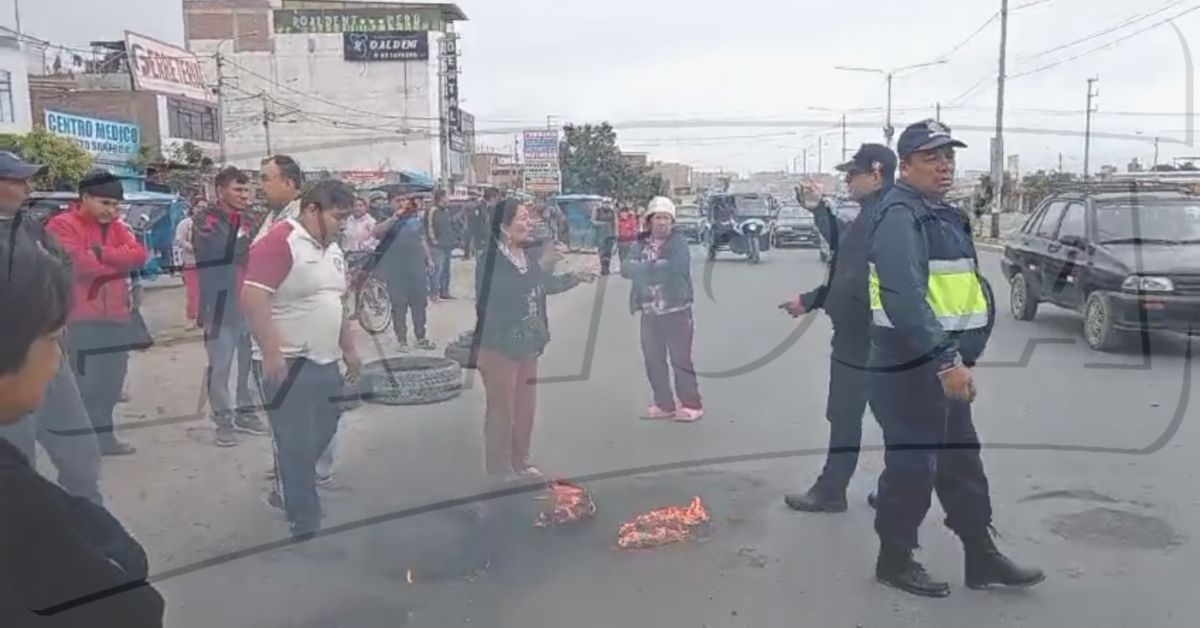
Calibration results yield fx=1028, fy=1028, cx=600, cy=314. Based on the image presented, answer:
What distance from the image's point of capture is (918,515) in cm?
415

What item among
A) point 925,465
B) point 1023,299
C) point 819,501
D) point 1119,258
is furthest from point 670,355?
point 1023,299

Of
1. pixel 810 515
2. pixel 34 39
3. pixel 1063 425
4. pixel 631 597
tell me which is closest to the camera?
pixel 631 597

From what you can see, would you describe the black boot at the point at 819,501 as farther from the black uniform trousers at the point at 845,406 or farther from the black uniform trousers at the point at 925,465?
the black uniform trousers at the point at 925,465

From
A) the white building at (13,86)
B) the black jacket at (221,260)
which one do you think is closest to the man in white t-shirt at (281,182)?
the black jacket at (221,260)

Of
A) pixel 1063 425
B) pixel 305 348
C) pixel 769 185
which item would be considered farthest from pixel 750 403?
pixel 769 185

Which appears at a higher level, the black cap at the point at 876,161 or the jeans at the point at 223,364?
the black cap at the point at 876,161

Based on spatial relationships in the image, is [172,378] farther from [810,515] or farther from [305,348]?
[810,515]

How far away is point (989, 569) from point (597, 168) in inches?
1620

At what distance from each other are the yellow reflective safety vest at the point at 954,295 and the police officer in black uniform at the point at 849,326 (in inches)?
34.0

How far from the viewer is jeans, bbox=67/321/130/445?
5828 mm

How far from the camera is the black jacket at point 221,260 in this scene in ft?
22.9

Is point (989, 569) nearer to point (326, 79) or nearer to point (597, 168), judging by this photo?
point (597, 168)

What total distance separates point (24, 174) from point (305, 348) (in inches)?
57.4

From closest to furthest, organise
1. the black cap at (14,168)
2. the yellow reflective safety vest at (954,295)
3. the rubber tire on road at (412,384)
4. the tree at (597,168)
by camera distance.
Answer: the yellow reflective safety vest at (954,295) < the black cap at (14,168) < the rubber tire on road at (412,384) < the tree at (597,168)
